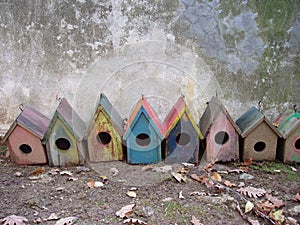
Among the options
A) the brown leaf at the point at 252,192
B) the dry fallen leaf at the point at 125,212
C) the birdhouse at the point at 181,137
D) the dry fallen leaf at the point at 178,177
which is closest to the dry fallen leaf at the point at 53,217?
the dry fallen leaf at the point at 125,212

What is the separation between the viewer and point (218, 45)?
3.69 meters

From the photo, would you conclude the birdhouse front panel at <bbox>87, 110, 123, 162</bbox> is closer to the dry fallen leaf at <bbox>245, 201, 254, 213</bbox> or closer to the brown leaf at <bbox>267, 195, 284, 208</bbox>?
the dry fallen leaf at <bbox>245, 201, 254, 213</bbox>

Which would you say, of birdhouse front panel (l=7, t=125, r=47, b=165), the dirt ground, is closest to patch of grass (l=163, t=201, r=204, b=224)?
the dirt ground

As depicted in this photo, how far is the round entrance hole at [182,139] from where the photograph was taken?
308cm

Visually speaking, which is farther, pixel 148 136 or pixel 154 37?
pixel 154 37

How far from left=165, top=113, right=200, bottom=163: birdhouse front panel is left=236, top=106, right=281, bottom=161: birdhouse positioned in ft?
1.50

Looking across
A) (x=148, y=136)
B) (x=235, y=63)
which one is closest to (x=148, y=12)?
(x=235, y=63)

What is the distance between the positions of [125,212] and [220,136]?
1.22 m

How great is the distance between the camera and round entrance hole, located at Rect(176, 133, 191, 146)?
3085 mm

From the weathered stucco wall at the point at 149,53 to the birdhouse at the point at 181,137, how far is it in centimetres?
76

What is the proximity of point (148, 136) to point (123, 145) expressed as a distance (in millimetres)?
253

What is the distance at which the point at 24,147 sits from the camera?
10.5 ft

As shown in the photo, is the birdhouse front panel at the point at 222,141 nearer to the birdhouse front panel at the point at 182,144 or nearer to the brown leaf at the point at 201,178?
the birdhouse front panel at the point at 182,144

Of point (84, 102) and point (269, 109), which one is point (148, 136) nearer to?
point (84, 102)
